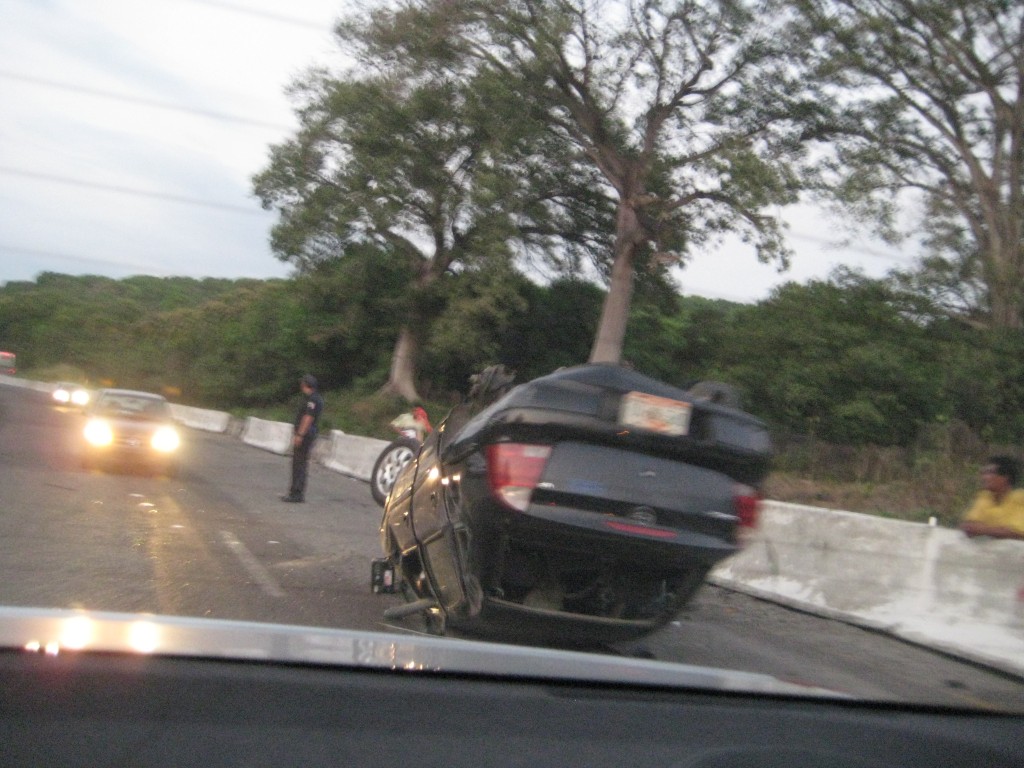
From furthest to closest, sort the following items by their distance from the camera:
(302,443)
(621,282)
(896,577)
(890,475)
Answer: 1. (621,282)
2. (890,475)
3. (302,443)
4. (896,577)

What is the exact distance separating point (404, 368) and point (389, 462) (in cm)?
3077

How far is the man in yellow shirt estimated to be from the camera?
7.65m

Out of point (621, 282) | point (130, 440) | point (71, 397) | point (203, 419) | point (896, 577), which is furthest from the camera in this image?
point (71, 397)

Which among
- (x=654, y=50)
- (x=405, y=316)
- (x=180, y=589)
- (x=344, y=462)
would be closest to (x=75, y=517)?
(x=180, y=589)

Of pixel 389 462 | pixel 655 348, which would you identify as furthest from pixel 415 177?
pixel 389 462

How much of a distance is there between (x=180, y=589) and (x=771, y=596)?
194 inches

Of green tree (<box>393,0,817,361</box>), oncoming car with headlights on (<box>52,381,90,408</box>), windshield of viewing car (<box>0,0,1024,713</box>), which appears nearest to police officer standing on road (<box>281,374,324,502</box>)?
windshield of viewing car (<box>0,0,1024,713</box>)

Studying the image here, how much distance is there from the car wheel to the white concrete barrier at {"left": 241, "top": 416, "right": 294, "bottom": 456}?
15890 mm

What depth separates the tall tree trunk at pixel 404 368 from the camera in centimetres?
4316

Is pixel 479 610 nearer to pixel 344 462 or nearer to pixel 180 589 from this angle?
pixel 180 589

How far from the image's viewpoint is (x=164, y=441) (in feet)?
55.7

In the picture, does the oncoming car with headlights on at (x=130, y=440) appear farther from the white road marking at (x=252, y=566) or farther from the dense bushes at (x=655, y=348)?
the dense bushes at (x=655, y=348)

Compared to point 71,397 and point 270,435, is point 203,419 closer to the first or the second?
point 71,397

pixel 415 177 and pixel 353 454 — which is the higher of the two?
pixel 415 177
